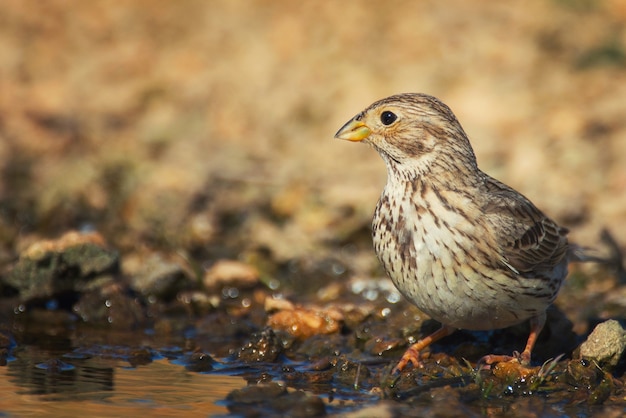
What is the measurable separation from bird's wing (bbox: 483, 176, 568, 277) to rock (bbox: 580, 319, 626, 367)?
505mm

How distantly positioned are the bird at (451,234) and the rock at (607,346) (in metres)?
0.37

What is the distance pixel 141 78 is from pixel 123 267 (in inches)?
123

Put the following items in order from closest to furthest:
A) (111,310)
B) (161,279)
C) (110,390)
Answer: (110,390) < (111,310) < (161,279)

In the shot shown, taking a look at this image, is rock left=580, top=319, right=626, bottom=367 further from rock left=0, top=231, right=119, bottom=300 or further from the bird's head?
rock left=0, top=231, right=119, bottom=300

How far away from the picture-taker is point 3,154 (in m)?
9.95

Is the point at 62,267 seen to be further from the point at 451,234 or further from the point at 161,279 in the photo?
the point at 451,234

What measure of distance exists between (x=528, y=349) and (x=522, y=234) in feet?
2.44

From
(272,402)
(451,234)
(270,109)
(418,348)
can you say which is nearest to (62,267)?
(272,402)

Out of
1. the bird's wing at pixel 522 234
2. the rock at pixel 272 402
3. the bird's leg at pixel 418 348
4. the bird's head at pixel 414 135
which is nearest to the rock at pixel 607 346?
the bird's wing at pixel 522 234

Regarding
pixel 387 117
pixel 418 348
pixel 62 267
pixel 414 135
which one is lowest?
pixel 418 348

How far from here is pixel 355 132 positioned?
668cm

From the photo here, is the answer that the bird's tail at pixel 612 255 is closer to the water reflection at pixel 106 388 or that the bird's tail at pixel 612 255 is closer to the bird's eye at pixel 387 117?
the bird's eye at pixel 387 117

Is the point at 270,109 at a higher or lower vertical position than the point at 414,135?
higher

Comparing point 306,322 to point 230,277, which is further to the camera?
point 230,277
